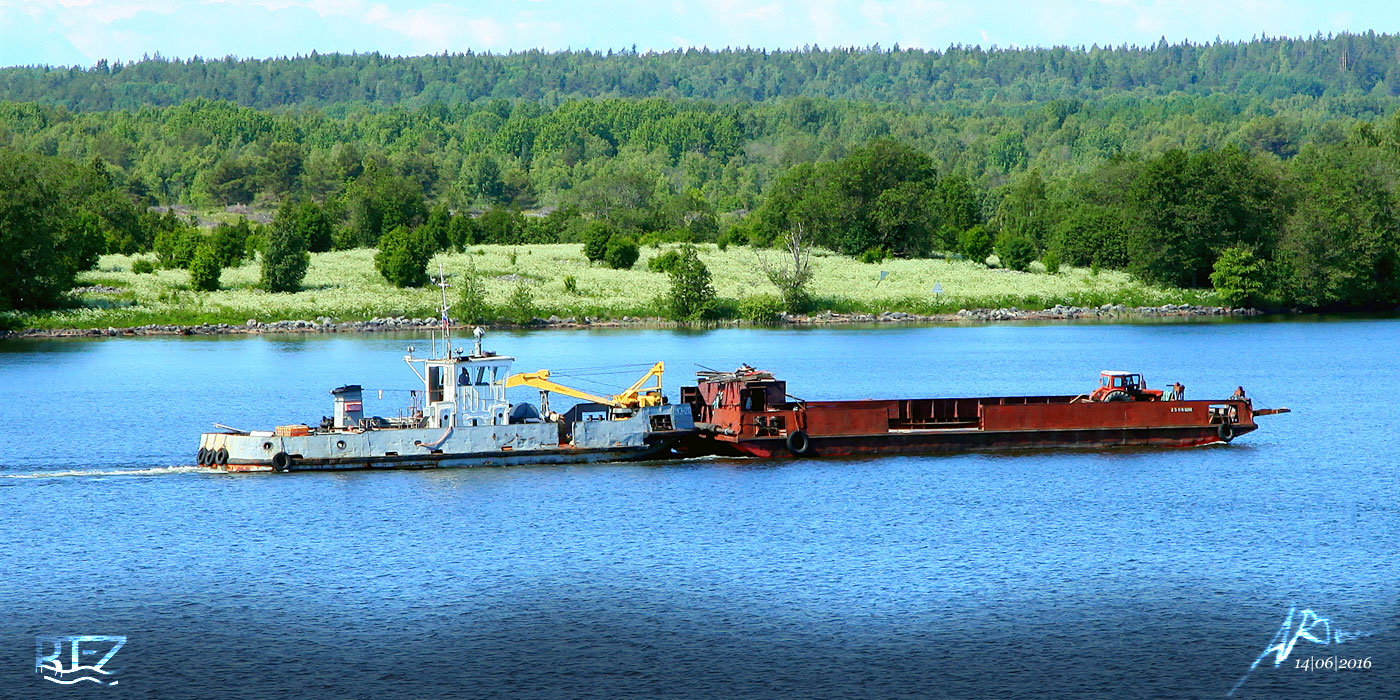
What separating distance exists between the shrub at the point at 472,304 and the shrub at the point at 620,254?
74.2 ft

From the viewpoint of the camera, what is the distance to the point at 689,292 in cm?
12200

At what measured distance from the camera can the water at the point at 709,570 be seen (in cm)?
2667

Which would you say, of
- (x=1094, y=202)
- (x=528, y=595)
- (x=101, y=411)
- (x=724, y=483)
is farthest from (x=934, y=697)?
(x=1094, y=202)

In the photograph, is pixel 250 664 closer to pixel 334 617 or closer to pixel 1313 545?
pixel 334 617

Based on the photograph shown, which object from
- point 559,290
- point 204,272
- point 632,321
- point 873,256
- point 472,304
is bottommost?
point 632,321

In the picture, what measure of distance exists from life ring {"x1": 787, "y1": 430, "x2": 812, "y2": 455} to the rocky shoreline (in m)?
68.6

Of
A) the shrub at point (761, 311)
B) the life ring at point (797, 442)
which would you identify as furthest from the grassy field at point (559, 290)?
the life ring at point (797, 442)

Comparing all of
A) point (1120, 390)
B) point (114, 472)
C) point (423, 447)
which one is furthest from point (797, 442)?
point (114, 472)

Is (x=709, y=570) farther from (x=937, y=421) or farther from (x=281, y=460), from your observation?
(x=937, y=421)

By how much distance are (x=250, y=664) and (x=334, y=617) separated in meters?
3.25

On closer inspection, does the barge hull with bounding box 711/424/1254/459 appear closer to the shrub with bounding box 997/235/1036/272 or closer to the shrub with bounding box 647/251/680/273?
the shrub with bounding box 647/251/680/273

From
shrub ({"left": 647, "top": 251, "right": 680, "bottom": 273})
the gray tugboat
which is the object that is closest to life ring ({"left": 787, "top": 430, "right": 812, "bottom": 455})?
the gray tugboat

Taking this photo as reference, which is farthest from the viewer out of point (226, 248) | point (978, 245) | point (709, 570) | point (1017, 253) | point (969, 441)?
point (978, 245)

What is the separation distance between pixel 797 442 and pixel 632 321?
72415 millimetres
